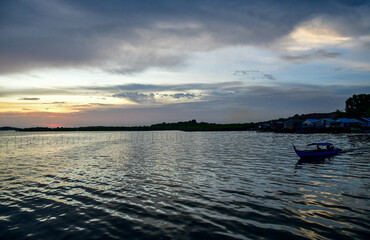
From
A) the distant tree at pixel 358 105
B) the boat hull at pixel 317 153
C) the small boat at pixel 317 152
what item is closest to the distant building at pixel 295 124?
the distant tree at pixel 358 105

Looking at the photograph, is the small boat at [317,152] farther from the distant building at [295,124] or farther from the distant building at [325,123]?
the distant building at [295,124]

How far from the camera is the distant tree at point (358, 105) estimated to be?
463ft

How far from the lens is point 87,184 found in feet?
63.0

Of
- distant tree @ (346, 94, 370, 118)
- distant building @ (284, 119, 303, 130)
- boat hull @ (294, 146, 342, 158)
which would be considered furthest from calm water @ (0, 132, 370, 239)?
distant tree @ (346, 94, 370, 118)

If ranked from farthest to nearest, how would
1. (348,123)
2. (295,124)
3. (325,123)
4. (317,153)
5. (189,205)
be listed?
(295,124)
(325,123)
(348,123)
(317,153)
(189,205)

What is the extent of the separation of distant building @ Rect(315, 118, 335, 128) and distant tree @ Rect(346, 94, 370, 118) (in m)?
38.7

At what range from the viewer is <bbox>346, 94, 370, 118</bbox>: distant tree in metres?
141

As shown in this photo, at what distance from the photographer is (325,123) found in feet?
383

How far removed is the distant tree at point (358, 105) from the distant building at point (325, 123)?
3868 cm

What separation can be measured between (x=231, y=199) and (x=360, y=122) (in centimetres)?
12823

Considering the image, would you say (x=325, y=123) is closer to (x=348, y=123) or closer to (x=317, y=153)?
(x=348, y=123)

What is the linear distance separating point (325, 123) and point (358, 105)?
50.7 meters

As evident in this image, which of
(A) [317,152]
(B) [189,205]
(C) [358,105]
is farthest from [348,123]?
(B) [189,205]

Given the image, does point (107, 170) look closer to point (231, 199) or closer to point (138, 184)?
point (138, 184)
